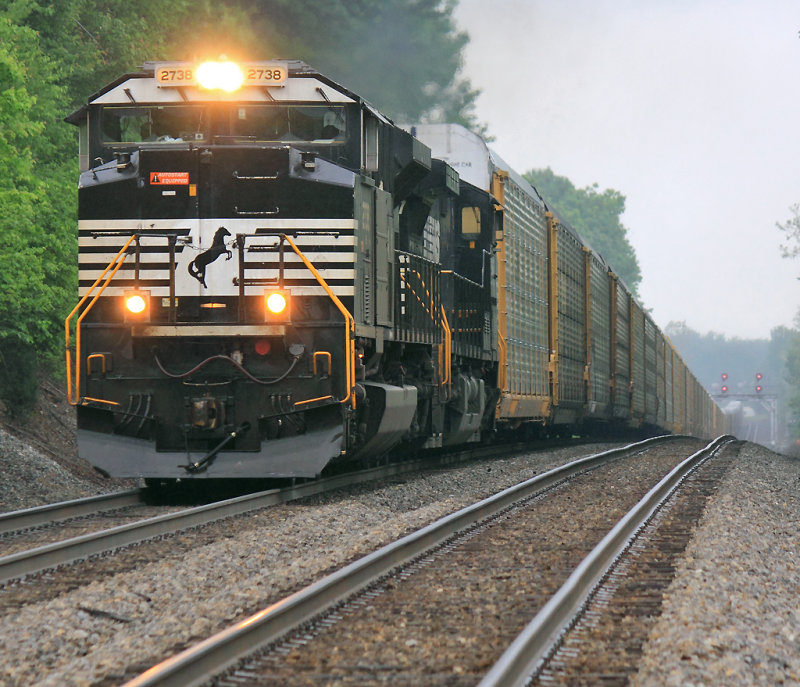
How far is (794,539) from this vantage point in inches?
330

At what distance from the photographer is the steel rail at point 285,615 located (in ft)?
13.0

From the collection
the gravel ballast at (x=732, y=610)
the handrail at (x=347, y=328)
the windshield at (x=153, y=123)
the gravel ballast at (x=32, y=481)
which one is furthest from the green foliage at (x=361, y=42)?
the gravel ballast at (x=732, y=610)

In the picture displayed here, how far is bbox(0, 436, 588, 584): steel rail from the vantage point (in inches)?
252

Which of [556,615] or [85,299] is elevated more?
Result: [85,299]

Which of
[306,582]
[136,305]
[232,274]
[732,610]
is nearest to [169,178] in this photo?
[232,274]

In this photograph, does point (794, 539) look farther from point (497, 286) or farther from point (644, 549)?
point (497, 286)

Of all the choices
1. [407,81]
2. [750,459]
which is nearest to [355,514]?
[750,459]

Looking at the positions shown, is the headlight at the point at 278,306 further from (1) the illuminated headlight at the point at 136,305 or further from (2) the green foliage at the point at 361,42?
(2) the green foliage at the point at 361,42

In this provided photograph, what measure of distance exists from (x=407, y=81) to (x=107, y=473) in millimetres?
33027

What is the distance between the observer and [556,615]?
16.3 ft

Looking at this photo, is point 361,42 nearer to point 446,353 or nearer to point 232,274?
point 446,353

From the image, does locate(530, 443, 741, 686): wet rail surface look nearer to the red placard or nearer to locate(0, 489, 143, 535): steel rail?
locate(0, 489, 143, 535): steel rail

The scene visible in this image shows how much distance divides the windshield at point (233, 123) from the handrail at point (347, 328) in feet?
3.58

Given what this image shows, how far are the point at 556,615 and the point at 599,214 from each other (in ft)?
332
